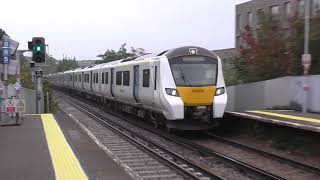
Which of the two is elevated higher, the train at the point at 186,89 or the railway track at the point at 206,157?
the train at the point at 186,89

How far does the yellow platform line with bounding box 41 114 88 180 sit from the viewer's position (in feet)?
30.4

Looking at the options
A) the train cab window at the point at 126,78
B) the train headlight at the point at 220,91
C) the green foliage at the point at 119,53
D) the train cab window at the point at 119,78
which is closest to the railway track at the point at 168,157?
the train headlight at the point at 220,91

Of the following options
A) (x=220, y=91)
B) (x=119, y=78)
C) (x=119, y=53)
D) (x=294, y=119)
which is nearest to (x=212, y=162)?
(x=294, y=119)

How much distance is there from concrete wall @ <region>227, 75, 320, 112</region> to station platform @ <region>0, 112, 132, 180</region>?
7.02 m

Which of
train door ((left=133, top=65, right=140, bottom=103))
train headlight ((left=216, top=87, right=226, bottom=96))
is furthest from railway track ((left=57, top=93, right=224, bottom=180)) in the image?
train headlight ((left=216, top=87, right=226, bottom=96))

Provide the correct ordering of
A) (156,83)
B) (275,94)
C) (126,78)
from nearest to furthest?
1. (156,83)
2. (275,94)
3. (126,78)

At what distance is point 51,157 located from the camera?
1141cm

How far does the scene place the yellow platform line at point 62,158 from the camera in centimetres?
927

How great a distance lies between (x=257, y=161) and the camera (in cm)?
1327

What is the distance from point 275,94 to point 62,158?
10.8 meters

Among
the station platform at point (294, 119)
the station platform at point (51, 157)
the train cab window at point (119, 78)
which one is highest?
the train cab window at point (119, 78)

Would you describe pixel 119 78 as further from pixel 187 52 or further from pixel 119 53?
pixel 119 53

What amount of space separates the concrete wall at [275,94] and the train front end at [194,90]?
2821 mm

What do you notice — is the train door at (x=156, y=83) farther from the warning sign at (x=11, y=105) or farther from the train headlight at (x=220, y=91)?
the warning sign at (x=11, y=105)
